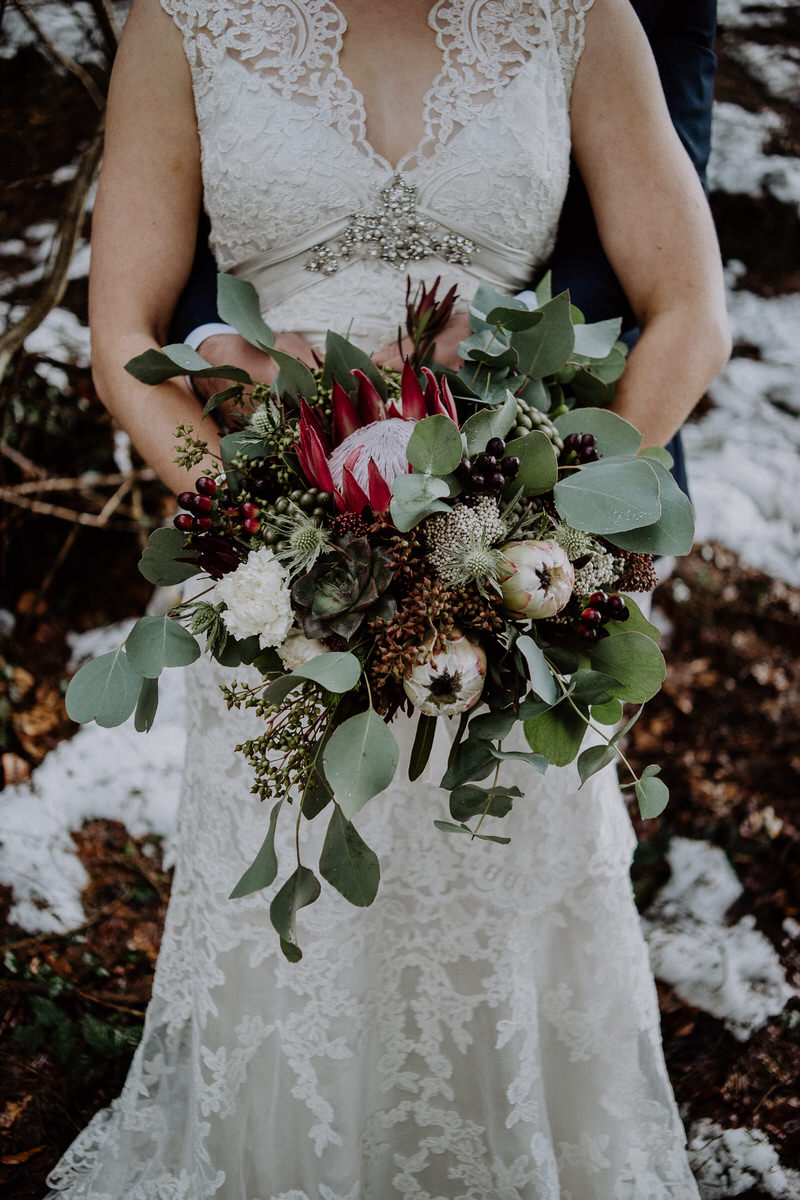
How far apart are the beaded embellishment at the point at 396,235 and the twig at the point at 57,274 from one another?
5.81 ft

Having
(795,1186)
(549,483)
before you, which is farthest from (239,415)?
(795,1186)

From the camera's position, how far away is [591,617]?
2.81 feet

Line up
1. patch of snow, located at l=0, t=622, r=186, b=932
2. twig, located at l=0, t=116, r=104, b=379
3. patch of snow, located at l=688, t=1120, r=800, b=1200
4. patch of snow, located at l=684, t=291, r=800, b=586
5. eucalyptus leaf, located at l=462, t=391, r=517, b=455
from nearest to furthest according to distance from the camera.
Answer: eucalyptus leaf, located at l=462, t=391, r=517, b=455
patch of snow, located at l=688, t=1120, r=800, b=1200
patch of snow, located at l=0, t=622, r=186, b=932
twig, located at l=0, t=116, r=104, b=379
patch of snow, located at l=684, t=291, r=800, b=586

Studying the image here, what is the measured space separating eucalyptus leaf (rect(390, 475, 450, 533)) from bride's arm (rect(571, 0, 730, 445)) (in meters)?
0.54

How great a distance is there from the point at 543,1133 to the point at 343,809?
3.19 ft

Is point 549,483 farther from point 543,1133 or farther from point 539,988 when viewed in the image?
point 543,1133

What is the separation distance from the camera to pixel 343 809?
0.78 metres

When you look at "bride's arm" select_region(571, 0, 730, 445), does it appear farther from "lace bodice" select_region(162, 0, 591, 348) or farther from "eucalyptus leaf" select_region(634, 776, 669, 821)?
"eucalyptus leaf" select_region(634, 776, 669, 821)

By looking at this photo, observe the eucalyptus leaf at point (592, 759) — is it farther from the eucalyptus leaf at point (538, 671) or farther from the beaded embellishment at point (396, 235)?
the beaded embellishment at point (396, 235)

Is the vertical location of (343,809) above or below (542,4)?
below

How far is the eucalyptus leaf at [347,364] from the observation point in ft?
3.20

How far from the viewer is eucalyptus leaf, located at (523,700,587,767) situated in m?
0.90

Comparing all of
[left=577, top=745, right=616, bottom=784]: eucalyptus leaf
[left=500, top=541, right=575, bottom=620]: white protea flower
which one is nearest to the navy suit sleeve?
[left=500, top=541, right=575, bottom=620]: white protea flower

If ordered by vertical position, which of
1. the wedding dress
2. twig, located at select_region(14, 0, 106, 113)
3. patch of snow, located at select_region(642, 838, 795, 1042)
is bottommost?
patch of snow, located at select_region(642, 838, 795, 1042)
